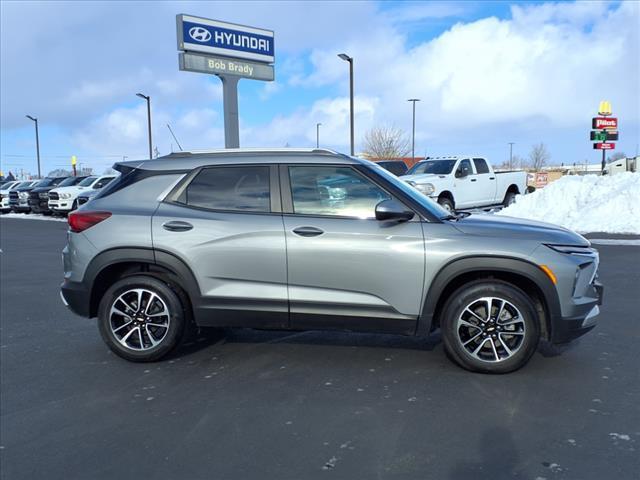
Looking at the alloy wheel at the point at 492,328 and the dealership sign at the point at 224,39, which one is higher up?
the dealership sign at the point at 224,39

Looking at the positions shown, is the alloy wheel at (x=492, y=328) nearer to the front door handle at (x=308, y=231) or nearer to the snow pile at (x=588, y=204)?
the front door handle at (x=308, y=231)

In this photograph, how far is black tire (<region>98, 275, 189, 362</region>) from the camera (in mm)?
4672

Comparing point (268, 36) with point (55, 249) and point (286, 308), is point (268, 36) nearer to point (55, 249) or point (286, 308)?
point (55, 249)

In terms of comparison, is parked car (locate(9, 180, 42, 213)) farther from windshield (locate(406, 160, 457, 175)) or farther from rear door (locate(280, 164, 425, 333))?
rear door (locate(280, 164, 425, 333))

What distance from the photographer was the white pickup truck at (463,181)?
635 inches

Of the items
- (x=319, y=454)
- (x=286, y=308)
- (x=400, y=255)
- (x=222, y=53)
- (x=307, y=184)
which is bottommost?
(x=319, y=454)

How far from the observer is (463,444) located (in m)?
3.28

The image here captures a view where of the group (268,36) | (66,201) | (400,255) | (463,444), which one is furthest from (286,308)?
(66,201)

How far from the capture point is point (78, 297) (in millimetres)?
4785

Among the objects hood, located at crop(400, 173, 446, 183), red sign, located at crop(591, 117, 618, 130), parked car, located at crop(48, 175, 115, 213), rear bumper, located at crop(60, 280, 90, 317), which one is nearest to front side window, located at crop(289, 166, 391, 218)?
rear bumper, located at crop(60, 280, 90, 317)

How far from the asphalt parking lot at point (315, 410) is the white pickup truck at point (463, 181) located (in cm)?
1072

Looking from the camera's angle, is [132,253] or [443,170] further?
[443,170]

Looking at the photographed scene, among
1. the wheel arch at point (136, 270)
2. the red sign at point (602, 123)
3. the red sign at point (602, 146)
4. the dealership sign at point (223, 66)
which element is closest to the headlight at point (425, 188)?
the wheel arch at point (136, 270)

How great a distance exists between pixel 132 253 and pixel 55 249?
9.87 meters
